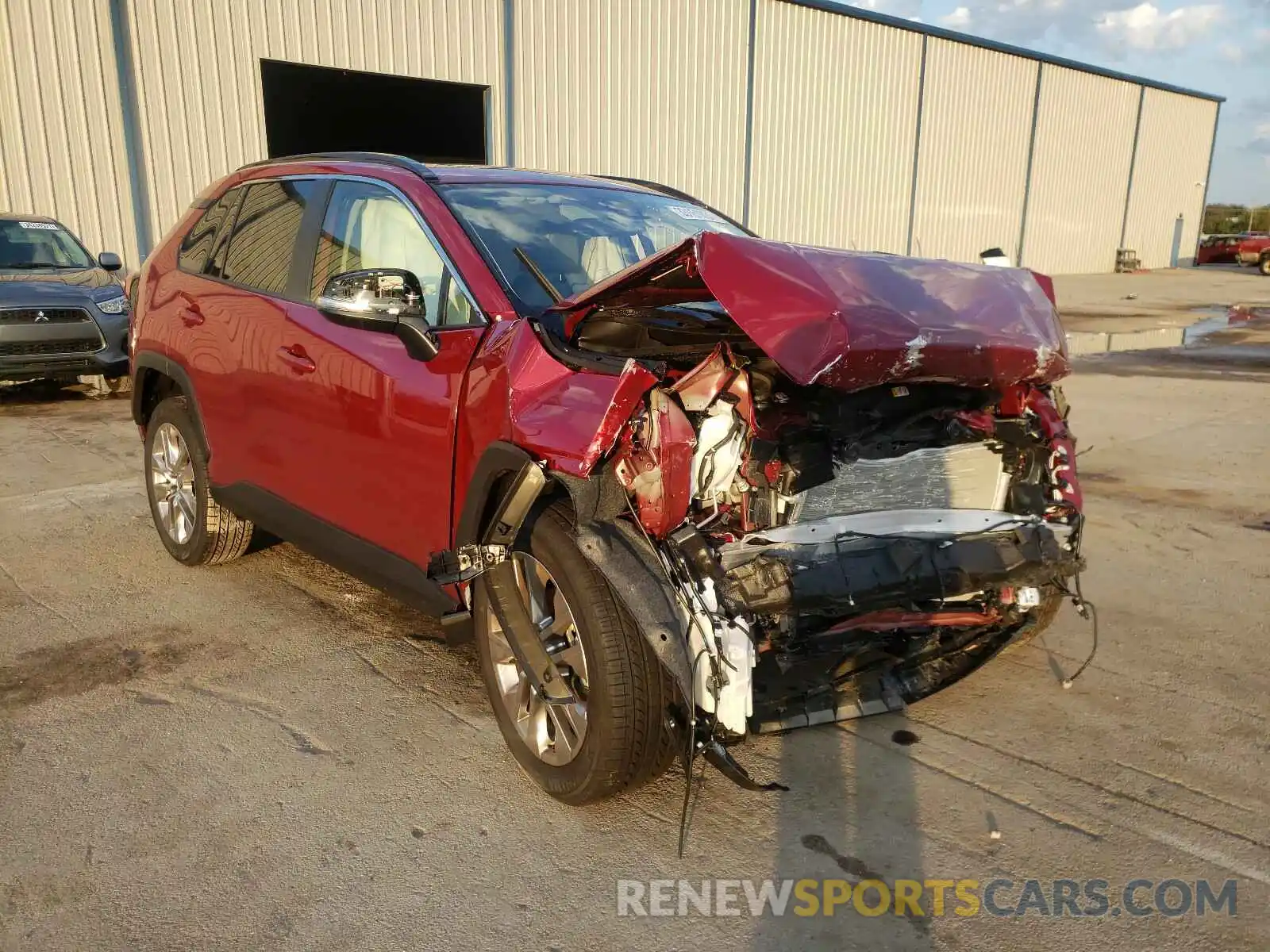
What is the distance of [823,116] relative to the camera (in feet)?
74.0

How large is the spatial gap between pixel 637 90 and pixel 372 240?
53.2ft

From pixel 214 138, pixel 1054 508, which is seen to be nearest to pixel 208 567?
pixel 1054 508

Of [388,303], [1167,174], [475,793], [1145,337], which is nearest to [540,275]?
[388,303]

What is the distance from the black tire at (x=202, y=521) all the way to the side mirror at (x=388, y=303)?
1795 mm

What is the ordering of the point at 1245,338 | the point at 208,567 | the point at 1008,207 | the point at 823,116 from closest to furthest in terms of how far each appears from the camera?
the point at 208,567 → the point at 1245,338 → the point at 823,116 → the point at 1008,207

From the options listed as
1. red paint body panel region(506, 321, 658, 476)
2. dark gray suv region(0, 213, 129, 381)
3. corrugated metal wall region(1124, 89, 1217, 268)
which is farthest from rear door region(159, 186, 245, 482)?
corrugated metal wall region(1124, 89, 1217, 268)

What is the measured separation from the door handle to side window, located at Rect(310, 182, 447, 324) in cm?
23

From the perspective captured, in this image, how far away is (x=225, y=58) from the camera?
1342cm

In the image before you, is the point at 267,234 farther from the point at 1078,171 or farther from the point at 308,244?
the point at 1078,171

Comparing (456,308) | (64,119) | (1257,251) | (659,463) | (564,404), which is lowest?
(1257,251)

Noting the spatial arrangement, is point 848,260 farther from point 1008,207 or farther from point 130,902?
point 1008,207

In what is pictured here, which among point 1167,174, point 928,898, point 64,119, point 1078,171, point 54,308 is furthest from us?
point 1167,174

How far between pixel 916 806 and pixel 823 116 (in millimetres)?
22058

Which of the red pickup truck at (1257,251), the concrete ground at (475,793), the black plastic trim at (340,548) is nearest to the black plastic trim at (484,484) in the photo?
the black plastic trim at (340,548)
